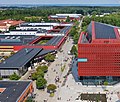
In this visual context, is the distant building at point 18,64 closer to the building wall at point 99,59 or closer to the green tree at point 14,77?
the green tree at point 14,77

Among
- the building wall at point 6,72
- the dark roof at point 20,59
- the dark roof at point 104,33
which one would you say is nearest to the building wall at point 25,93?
the building wall at point 6,72

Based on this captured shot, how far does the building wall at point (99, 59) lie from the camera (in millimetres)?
47188

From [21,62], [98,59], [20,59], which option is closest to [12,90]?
[21,62]

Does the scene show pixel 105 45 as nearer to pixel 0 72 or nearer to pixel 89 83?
pixel 89 83

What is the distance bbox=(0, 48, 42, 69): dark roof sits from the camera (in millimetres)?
53625

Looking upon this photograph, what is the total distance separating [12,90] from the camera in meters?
39.9

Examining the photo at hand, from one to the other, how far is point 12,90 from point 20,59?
18876 mm

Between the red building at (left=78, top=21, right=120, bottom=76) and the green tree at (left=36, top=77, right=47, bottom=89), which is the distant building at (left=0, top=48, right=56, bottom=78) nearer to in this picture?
the green tree at (left=36, top=77, right=47, bottom=89)

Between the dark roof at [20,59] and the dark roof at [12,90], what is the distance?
970cm

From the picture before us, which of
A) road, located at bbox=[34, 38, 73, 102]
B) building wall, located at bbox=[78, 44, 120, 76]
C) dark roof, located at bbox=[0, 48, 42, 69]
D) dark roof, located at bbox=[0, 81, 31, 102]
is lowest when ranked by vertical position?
road, located at bbox=[34, 38, 73, 102]

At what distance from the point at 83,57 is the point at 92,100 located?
9.21 metres

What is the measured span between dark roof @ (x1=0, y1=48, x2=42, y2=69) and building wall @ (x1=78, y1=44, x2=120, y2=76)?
13656mm

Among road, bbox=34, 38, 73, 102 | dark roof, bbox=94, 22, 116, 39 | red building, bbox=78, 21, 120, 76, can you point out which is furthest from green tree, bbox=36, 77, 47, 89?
dark roof, bbox=94, 22, 116, 39

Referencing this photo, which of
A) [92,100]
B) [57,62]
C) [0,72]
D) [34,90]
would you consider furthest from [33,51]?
[92,100]
